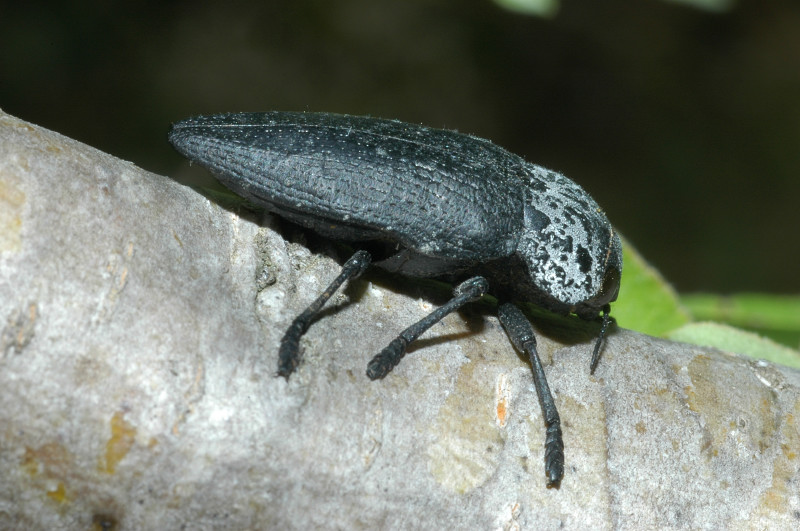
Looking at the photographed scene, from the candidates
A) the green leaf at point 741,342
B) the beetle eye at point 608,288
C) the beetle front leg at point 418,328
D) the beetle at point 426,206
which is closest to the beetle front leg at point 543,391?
the beetle at point 426,206

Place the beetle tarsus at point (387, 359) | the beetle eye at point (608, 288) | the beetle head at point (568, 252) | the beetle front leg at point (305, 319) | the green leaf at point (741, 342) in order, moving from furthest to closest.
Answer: the green leaf at point (741, 342)
the beetle eye at point (608, 288)
the beetle head at point (568, 252)
the beetle tarsus at point (387, 359)
the beetle front leg at point (305, 319)

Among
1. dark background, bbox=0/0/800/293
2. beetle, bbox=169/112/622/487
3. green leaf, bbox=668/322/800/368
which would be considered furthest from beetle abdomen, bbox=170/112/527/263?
dark background, bbox=0/0/800/293

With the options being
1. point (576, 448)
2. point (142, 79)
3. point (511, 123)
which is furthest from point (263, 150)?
point (511, 123)

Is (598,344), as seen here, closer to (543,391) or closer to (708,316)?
(543,391)

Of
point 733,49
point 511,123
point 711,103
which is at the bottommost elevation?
point 511,123

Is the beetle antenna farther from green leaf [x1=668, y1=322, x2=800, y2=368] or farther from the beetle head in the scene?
green leaf [x1=668, y1=322, x2=800, y2=368]

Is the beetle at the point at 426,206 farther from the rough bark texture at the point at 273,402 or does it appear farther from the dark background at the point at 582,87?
the dark background at the point at 582,87

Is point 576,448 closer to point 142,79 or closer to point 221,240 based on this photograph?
point 221,240

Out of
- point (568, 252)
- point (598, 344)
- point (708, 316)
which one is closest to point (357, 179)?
point (568, 252)
